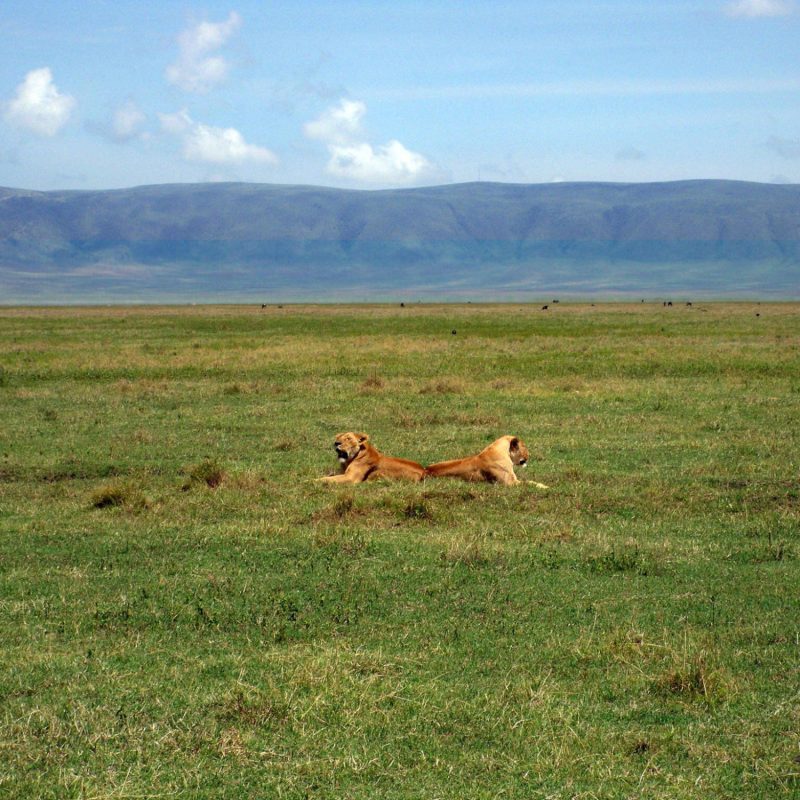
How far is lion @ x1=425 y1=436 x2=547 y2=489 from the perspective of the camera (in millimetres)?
13852

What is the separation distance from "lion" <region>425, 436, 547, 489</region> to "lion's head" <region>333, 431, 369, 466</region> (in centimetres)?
86

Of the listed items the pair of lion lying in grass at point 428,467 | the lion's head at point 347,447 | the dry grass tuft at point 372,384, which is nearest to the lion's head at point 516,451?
the pair of lion lying in grass at point 428,467

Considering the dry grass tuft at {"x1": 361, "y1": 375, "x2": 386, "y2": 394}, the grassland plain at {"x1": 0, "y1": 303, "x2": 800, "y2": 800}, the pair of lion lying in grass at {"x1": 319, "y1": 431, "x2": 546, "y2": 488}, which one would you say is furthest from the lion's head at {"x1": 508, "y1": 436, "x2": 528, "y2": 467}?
the dry grass tuft at {"x1": 361, "y1": 375, "x2": 386, "y2": 394}

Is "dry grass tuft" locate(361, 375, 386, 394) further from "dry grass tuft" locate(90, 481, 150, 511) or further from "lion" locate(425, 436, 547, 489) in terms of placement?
"dry grass tuft" locate(90, 481, 150, 511)

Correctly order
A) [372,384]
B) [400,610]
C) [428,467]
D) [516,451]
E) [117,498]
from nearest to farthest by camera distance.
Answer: [400,610], [117,498], [428,467], [516,451], [372,384]

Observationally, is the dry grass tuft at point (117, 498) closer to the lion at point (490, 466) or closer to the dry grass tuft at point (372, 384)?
the lion at point (490, 466)

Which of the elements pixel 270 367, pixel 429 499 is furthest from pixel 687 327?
pixel 429 499

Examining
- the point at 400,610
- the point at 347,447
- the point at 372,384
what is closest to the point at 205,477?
the point at 347,447

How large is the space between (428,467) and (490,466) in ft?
2.42

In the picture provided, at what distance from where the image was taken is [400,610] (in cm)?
883

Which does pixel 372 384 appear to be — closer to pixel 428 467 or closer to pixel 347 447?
pixel 347 447

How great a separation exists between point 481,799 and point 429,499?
23.9 ft

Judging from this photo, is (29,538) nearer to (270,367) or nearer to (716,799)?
(716,799)

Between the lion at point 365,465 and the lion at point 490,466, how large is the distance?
22cm
